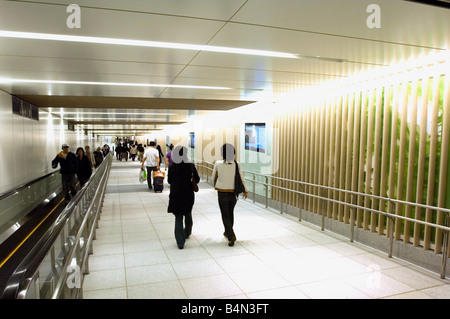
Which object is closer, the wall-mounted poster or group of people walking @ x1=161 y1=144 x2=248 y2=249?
group of people walking @ x1=161 y1=144 x2=248 y2=249

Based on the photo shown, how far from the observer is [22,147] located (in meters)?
8.07

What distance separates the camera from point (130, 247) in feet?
16.3

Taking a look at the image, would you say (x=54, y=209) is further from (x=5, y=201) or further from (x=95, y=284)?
(x=95, y=284)

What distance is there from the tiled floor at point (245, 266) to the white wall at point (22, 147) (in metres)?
2.67

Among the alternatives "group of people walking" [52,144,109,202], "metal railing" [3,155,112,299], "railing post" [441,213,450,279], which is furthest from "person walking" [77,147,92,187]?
"railing post" [441,213,450,279]

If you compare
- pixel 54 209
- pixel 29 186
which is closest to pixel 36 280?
pixel 29 186

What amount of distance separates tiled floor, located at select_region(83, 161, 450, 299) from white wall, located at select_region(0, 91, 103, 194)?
2.67m

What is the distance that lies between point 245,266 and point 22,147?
23.0ft

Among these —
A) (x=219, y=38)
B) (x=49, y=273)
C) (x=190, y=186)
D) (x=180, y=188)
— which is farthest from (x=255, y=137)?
(x=49, y=273)

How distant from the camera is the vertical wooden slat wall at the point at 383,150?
13.8 ft

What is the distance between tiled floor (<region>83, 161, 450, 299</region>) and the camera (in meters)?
3.46

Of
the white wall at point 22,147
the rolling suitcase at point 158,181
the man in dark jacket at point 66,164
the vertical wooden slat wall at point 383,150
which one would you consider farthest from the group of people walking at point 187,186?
the rolling suitcase at point 158,181

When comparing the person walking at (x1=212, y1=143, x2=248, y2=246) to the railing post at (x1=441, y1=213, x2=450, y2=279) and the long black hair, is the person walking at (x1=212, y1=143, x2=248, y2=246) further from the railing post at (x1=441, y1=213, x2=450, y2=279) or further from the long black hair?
the railing post at (x1=441, y1=213, x2=450, y2=279)

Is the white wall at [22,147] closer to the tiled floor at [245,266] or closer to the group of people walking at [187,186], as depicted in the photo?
the tiled floor at [245,266]
